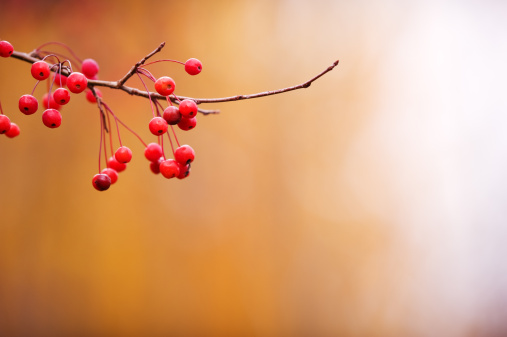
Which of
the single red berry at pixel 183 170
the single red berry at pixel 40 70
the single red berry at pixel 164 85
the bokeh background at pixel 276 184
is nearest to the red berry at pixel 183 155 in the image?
the single red berry at pixel 183 170

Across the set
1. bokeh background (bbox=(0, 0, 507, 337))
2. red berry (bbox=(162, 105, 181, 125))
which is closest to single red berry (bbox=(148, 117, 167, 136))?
red berry (bbox=(162, 105, 181, 125))

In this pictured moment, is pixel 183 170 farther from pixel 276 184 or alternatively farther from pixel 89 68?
pixel 276 184

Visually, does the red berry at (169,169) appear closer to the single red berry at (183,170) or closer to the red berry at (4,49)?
the single red berry at (183,170)

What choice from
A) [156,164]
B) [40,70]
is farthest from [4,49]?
[156,164]

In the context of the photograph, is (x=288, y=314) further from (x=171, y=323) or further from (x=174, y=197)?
(x=174, y=197)

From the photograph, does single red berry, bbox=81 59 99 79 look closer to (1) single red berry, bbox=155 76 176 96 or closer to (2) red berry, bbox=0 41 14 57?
(2) red berry, bbox=0 41 14 57
